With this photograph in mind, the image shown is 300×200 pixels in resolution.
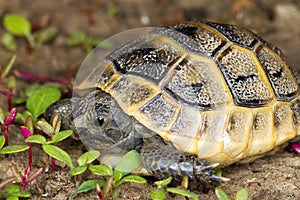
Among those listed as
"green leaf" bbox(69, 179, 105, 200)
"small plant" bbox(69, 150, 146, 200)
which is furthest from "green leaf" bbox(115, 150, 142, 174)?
"green leaf" bbox(69, 179, 105, 200)

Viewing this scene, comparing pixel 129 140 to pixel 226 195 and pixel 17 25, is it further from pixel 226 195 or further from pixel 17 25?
pixel 17 25

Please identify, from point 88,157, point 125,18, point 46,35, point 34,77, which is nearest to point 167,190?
point 88,157

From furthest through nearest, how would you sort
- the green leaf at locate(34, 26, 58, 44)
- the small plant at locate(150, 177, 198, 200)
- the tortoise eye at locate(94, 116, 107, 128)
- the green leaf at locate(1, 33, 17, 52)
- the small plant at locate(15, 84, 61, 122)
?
the green leaf at locate(34, 26, 58, 44), the green leaf at locate(1, 33, 17, 52), the small plant at locate(15, 84, 61, 122), the tortoise eye at locate(94, 116, 107, 128), the small plant at locate(150, 177, 198, 200)

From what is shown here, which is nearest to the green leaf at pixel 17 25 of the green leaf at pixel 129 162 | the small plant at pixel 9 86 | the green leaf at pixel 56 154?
the small plant at pixel 9 86

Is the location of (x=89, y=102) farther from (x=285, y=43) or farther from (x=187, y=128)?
(x=285, y=43)

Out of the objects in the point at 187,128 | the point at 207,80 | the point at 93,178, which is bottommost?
the point at 93,178

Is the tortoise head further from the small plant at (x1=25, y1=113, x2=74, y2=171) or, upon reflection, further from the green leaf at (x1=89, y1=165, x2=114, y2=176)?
the green leaf at (x1=89, y1=165, x2=114, y2=176)

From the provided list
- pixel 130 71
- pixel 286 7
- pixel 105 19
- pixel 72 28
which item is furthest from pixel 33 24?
pixel 286 7
